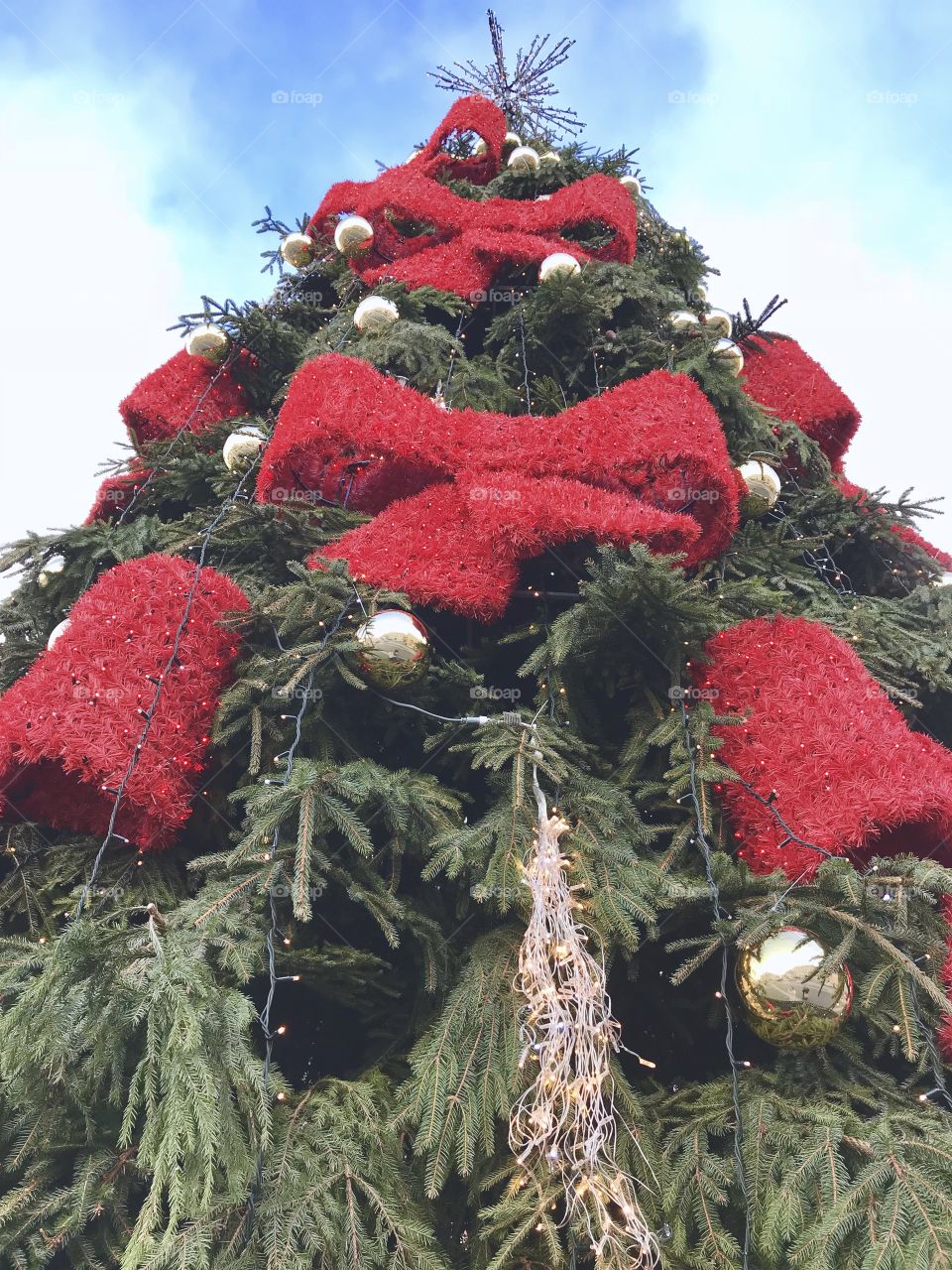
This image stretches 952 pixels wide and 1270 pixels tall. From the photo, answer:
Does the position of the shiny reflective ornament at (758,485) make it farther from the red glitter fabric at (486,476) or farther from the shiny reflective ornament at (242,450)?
the shiny reflective ornament at (242,450)

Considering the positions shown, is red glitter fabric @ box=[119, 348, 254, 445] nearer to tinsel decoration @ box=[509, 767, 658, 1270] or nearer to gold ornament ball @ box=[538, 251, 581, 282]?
gold ornament ball @ box=[538, 251, 581, 282]

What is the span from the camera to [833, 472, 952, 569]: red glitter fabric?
4377 millimetres

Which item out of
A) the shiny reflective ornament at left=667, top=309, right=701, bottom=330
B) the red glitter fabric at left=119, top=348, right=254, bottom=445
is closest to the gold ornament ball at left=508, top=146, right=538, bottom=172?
the shiny reflective ornament at left=667, top=309, right=701, bottom=330

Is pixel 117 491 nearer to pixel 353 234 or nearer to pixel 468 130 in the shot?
pixel 353 234

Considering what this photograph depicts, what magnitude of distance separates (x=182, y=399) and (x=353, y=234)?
1.44 m

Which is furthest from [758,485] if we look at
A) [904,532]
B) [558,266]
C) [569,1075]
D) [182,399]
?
[182,399]

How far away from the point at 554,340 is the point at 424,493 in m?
1.79

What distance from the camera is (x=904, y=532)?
4520 mm

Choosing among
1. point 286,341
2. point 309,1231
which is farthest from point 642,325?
point 309,1231

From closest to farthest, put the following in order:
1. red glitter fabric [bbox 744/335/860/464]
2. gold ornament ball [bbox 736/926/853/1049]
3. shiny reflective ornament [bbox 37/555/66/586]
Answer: gold ornament ball [bbox 736/926/853/1049] → shiny reflective ornament [bbox 37/555/66/586] → red glitter fabric [bbox 744/335/860/464]

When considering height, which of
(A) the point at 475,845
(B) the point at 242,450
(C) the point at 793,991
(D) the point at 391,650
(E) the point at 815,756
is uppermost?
(B) the point at 242,450

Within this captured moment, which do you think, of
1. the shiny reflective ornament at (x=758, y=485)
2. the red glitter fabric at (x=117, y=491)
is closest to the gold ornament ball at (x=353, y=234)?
the red glitter fabric at (x=117, y=491)

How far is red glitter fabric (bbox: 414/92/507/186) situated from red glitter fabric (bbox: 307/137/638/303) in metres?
0.66

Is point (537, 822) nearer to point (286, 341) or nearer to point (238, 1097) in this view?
point (238, 1097)
